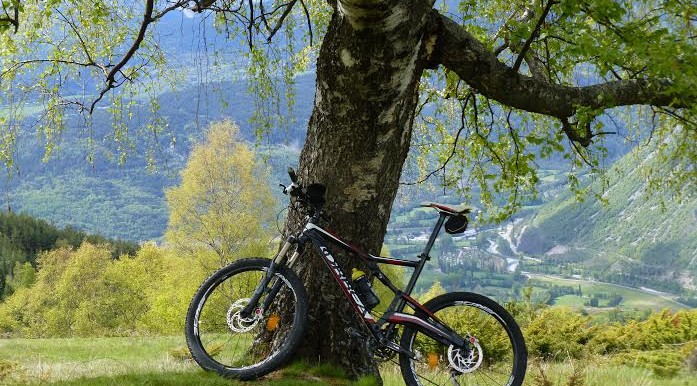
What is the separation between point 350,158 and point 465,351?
1.77m

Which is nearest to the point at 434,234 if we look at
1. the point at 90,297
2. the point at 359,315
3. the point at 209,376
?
the point at 359,315

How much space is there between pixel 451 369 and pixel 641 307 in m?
192

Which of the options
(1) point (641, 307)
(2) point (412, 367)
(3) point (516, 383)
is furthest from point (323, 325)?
(1) point (641, 307)

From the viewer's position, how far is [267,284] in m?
5.05

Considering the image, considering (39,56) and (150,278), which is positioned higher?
(39,56)

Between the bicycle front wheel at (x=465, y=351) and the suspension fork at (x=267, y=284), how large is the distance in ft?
3.47

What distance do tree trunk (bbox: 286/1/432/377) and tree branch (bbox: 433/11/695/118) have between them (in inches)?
13.6

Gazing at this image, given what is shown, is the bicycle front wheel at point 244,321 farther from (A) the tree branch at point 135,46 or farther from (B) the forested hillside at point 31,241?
(B) the forested hillside at point 31,241

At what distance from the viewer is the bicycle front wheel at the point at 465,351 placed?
484 centimetres

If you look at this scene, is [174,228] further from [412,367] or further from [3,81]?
[412,367]

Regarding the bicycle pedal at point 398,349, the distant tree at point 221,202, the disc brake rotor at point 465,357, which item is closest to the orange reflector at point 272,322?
the bicycle pedal at point 398,349

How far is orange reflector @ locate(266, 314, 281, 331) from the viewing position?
17.1 ft

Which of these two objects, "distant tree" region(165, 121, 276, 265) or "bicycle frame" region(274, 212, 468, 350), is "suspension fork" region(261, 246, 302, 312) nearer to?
"bicycle frame" region(274, 212, 468, 350)

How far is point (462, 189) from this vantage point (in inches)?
403
